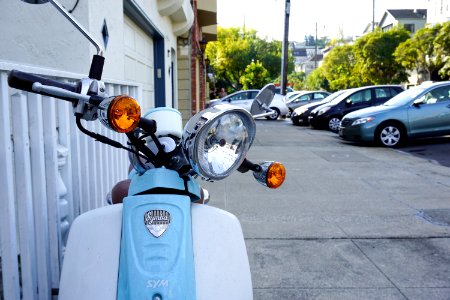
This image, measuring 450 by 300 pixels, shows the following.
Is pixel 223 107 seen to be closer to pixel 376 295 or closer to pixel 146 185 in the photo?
pixel 146 185

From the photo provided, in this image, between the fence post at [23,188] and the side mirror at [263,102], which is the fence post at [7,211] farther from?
the side mirror at [263,102]

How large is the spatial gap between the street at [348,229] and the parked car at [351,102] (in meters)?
8.02

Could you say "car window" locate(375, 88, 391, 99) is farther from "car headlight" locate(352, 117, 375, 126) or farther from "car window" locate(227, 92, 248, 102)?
"car window" locate(227, 92, 248, 102)

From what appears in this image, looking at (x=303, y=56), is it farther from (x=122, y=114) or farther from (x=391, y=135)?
(x=122, y=114)

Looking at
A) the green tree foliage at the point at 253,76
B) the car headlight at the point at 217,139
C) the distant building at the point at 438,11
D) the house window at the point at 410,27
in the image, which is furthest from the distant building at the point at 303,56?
the car headlight at the point at 217,139

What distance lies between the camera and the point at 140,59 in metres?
8.45

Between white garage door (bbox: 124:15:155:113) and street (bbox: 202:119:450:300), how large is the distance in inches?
82.6

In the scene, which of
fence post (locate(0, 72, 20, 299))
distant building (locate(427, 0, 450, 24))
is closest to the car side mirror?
fence post (locate(0, 72, 20, 299))

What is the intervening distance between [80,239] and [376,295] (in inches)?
93.5

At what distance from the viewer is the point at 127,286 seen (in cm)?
173

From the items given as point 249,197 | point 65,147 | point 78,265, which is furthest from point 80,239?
point 249,197

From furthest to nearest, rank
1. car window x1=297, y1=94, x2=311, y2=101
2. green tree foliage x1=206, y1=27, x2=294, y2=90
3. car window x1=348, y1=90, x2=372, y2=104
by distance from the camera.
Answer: green tree foliage x1=206, y1=27, x2=294, y2=90, car window x1=297, y1=94, x2=311, y2=101, car window x1=348, y1=90, x2=372, y2=104

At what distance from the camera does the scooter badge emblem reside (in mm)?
1778

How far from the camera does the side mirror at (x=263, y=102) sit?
2.29 metres
